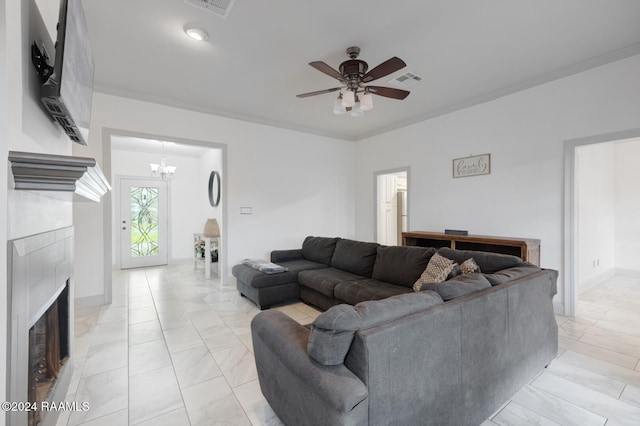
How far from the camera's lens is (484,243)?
11.8 ft

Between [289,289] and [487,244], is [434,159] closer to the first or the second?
[487,244]

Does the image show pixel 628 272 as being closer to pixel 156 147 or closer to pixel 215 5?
pixel 215 5

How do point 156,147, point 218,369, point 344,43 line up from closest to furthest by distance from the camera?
point 218,369 < point 344,43 < point 156,147

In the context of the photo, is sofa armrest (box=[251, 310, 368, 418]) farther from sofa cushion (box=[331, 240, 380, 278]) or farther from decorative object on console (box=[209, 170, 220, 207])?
decorative object on console (box=[209, 170, 220, 207])

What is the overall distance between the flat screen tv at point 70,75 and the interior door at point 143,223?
16.3ft

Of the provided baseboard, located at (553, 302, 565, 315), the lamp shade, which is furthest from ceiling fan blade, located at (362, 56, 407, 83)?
the lamp shade

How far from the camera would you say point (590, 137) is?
305 centimetres

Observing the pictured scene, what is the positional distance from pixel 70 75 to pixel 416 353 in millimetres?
2156

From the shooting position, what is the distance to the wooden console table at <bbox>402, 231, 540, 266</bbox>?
3.08 metres

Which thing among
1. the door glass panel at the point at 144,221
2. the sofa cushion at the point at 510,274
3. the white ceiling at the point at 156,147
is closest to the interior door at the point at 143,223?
the door glass panel at the point at 144,221

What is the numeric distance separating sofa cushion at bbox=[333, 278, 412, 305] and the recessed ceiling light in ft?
9.30

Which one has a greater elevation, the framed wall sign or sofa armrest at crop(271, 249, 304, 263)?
the framed wall sign

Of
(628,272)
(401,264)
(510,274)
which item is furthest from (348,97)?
(628,272)

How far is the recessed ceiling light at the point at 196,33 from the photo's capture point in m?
2.47
